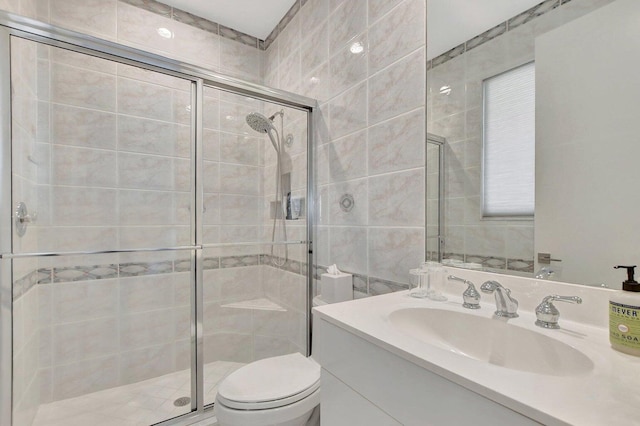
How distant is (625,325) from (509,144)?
54cm

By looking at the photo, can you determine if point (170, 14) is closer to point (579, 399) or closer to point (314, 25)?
point (314, 25)

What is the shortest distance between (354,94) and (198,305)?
4.48 feet

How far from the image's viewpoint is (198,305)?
1551 mm

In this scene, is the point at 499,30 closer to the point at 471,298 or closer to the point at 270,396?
the point at 471,298

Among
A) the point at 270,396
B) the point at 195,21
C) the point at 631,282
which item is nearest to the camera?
the point at 631,282

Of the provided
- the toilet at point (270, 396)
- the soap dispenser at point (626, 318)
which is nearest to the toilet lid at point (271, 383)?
the toilet at point (270, 396)

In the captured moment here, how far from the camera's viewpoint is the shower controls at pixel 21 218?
3.95ft

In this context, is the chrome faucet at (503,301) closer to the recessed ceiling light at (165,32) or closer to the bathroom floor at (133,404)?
the bathroom floor at (133,404)

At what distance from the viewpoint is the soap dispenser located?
1.76ft

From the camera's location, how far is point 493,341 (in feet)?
2.46

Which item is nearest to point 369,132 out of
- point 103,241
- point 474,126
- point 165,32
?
point 474,126

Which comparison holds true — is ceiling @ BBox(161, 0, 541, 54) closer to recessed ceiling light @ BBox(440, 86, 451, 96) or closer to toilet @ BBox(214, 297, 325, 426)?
recessed ceiling light @ BBox(440, 86, 451, 96)

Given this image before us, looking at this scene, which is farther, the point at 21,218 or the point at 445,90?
the point at 21,218

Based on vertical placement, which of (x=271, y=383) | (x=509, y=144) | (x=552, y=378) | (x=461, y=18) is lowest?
(x=271, y=383)
